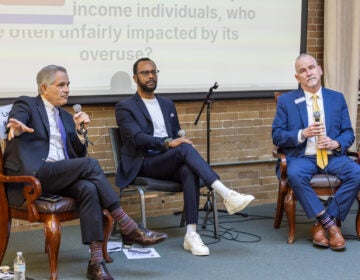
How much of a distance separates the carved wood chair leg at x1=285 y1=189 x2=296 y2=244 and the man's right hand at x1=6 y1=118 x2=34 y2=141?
6.59 ft

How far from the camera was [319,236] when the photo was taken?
201 inches

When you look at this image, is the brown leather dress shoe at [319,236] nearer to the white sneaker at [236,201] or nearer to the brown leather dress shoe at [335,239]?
the brown leather dress shoe at [335,239]

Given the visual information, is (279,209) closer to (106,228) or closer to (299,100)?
(299,100)

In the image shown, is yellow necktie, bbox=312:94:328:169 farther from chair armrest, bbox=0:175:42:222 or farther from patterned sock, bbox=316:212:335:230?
chair armrest, bbox=0:175:42:222

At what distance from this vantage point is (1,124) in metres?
4.77

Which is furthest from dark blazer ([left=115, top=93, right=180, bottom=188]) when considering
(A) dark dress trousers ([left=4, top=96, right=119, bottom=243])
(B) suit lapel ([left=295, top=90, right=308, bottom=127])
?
(B) suit lapel ([left=295, top=90, right=308, bottom=127])

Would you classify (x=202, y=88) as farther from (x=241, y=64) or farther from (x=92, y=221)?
(x=92, y=221)

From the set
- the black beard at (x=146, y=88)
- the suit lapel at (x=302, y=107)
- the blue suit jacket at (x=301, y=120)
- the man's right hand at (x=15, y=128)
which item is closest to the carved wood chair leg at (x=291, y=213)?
the blue suit jacket at (x=301, y=120)

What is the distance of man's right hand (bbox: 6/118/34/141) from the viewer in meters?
4.26

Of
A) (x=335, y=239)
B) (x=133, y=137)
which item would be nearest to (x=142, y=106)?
(x=133, y=137)

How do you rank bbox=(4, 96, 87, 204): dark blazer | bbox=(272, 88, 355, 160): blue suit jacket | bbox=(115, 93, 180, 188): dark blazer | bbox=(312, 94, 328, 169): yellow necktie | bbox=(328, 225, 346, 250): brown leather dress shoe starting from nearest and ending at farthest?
bbox=(4, 96, 87, 204): dark blazer < bbox=(328, 225, 346, 250): brown leather dress shoe < bbox=(115, 93, 180, 188): dark blazer < bbox=(312, 94, 328, 169): yellow necktie < bbox=(272, 88, 355, 160): blue suit jacket

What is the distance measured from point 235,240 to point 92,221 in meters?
1.42

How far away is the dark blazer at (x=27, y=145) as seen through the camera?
443cm

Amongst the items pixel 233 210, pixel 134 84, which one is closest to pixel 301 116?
pixel 233 210
